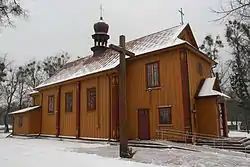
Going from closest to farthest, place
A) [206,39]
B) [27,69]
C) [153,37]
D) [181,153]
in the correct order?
[181,153]
[153,37]
[206,39]
[27,69]

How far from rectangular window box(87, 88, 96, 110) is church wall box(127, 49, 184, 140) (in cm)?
299

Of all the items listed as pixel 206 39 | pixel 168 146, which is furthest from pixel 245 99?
pixel 168 146

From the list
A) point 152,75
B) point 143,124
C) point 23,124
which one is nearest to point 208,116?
point 143,124

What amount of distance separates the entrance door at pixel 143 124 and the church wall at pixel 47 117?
964 cm

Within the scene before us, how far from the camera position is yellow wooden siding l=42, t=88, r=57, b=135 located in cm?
2417

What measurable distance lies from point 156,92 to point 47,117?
12.7m

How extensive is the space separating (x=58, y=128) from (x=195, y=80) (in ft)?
40.4

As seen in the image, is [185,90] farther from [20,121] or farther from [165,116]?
[20,121]

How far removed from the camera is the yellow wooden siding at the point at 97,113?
61.7ft

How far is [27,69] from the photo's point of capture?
152ft

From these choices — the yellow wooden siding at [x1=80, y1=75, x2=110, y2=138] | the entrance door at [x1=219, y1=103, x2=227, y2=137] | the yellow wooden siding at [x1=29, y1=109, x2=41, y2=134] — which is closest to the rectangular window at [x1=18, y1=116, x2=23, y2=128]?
the yellow wooden siding at [x1=29, y1=109, x2=41, y2=134]

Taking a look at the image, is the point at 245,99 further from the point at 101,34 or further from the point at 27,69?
the point at 27,69

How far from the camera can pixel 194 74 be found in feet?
56.7

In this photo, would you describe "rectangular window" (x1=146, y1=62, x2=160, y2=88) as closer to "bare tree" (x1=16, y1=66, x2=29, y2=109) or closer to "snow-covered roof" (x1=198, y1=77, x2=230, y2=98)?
"snow-covered roof" (x1=198, y1=77, x2=230, y2=98)
